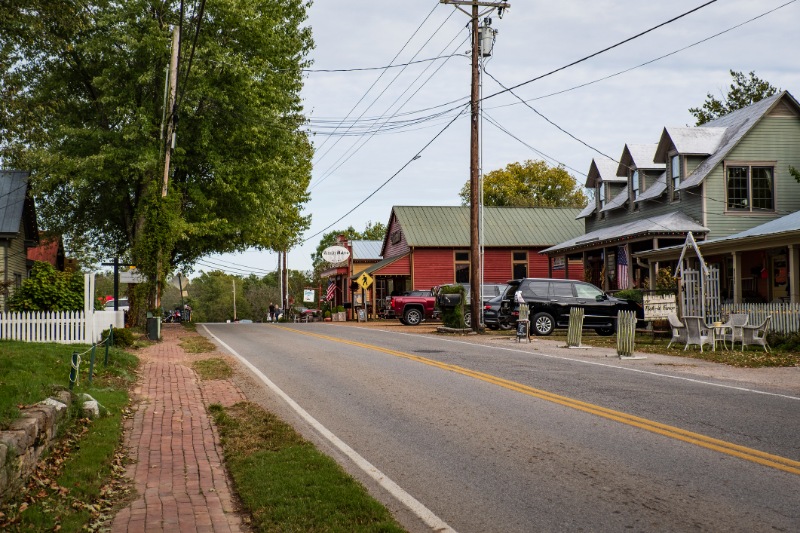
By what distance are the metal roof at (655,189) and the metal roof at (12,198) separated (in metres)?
25.3

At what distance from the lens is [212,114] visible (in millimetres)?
31188

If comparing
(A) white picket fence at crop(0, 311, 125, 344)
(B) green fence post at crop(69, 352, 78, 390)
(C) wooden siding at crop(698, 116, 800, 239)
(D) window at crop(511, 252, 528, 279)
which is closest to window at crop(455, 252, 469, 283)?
(D) window at crop(511, 252, 528, 279)

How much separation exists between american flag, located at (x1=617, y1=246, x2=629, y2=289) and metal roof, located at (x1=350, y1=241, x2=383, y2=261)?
74.7 ft

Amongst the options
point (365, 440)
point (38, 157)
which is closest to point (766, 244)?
point (365, 440)

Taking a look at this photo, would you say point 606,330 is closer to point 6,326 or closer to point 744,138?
point 744,138

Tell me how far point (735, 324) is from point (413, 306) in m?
18.9

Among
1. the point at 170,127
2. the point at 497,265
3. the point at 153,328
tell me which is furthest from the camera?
the point at 497,265

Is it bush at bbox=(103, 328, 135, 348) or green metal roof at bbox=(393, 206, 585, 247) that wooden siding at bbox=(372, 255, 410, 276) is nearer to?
green metal roof at bbox=(393, 206, 585, 247)

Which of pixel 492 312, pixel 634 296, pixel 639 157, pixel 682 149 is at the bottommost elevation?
→ pixel 492 312

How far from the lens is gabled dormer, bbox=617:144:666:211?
33.4 meters

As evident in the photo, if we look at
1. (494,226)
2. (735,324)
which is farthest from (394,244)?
(735,324)

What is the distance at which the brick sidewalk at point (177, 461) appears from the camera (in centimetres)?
571

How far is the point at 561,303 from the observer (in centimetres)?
2530

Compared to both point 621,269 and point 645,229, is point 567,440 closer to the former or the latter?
point 645,229
